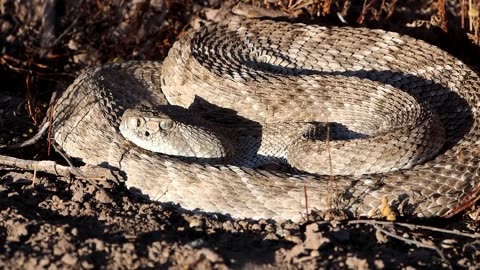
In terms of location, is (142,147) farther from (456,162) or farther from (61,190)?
(456,162)

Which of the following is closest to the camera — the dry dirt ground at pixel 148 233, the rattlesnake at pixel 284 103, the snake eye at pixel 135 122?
the dry dirt ground at pixel 148 233

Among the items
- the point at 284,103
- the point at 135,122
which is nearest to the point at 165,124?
the point at 135,122

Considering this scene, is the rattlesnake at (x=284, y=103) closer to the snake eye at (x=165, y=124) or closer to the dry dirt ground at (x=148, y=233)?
the dry dirt ground at (x=148, y=233)

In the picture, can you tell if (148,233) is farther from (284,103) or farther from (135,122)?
(284,103)

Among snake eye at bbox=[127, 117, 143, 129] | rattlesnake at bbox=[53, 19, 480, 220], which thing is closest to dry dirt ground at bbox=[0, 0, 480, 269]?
rattlesnake at bbox=[53, 19, 480, 220]

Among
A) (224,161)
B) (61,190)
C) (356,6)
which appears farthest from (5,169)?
(356,6)

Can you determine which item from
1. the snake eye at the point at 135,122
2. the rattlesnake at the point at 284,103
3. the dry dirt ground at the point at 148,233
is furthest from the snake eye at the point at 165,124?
the dry dirt ground at the point at 148,233

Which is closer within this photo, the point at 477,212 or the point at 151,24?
the point at 477,212

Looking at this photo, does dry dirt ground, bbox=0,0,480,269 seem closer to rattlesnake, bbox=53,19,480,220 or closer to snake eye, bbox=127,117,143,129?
rattlesnake, bbox=53,19,480,220
